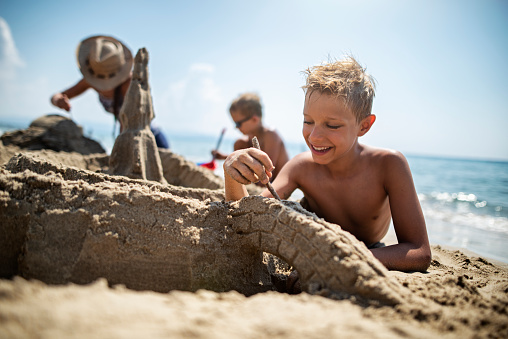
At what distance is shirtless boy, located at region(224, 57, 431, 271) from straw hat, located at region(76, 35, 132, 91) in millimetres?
2994

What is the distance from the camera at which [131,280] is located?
145cm

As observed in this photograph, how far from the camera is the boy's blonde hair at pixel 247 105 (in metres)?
5.06

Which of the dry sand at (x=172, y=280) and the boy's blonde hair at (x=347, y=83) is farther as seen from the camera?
the boy's blonde hair at (x=347, y=83)

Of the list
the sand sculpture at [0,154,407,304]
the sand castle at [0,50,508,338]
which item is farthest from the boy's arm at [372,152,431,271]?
the sand sculpture at [0,154,407,304]

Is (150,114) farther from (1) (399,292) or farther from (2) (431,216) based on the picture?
(2) (431,216)

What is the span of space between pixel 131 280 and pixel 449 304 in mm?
1343

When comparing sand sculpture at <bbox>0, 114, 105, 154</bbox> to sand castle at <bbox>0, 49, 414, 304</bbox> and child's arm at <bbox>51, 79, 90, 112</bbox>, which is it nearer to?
child's arm at <bbox>51, 79, 90, 112</bbox>

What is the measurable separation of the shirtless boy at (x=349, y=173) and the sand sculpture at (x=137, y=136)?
1.23 metres

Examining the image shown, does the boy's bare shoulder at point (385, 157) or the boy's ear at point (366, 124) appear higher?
the boy's ear at point (366, 124)

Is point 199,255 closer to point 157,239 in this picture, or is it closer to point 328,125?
point 157,239

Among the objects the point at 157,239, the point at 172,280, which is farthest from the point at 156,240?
the point at 172,280

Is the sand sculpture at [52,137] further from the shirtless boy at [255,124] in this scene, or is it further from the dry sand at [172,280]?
the dry sand at [172,280]

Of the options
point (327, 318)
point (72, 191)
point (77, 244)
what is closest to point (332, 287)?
point (327, 318)

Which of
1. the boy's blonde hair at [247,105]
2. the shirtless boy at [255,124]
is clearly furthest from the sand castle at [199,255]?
the boy's blonde hair at [247,105]
